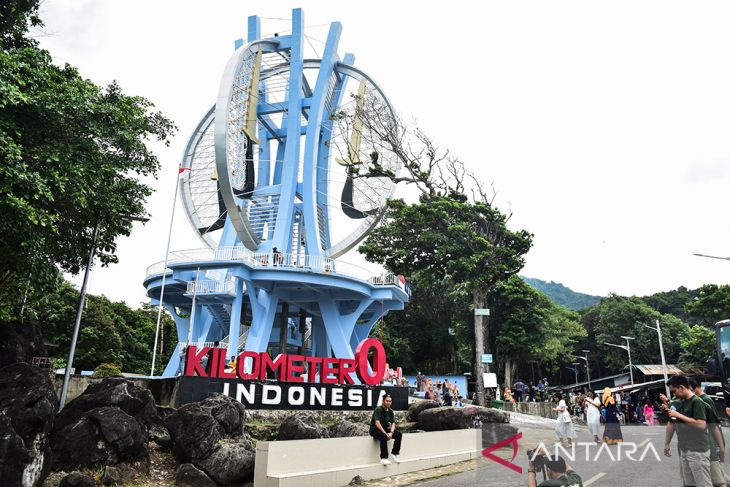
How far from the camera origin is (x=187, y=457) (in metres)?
12.1

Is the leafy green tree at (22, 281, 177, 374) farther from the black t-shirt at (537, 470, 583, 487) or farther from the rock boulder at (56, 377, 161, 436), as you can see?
the black t-shirt at (537, 470, 583, 487)

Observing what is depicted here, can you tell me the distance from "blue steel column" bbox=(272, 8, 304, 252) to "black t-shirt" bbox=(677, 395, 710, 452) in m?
27.0

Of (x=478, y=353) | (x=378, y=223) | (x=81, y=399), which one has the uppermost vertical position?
(x=378, y=223)

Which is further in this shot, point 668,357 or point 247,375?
point 668,357

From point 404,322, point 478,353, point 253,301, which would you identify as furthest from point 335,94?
point 404,322

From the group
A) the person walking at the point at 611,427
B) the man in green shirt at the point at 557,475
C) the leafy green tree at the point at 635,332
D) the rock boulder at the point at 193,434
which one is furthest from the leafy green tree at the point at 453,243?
the leafy green tree at the point at 635,332

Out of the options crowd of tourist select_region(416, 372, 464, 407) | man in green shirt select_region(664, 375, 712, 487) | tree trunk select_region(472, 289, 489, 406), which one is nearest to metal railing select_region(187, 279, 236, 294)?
crowd of tourist select_region(416, 372, 464, 407)

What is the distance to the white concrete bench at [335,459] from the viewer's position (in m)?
10.2

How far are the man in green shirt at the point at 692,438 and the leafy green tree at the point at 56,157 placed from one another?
38.0 ft

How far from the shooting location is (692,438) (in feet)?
22.5

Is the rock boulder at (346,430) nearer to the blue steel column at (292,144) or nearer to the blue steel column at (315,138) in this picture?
the blue steel column at (315,138)

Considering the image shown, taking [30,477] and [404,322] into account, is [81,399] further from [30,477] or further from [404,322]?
[404,322]

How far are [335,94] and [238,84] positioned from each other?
Result: 9.56m

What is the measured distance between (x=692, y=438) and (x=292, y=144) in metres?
30.8
